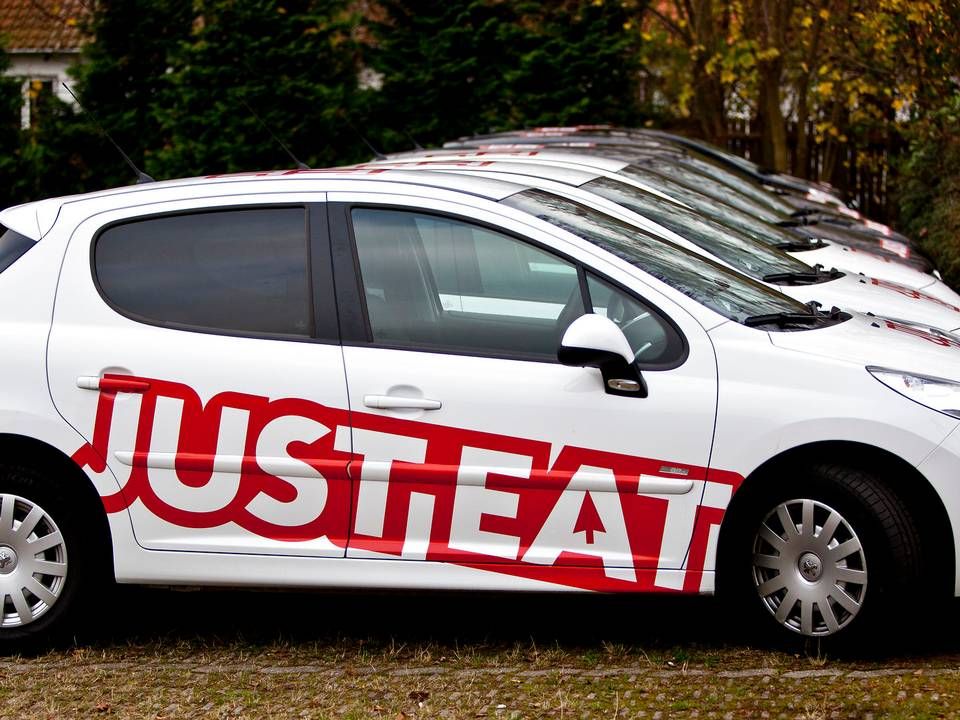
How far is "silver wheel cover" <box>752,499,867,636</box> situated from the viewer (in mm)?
4648

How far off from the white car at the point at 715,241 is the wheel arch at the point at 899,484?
168 cm

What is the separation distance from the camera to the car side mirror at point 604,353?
15.1ft

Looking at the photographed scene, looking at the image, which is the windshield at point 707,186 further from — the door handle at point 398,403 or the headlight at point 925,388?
the door handle at point 398,403

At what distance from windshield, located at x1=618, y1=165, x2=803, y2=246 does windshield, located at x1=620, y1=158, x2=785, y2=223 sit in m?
0.22

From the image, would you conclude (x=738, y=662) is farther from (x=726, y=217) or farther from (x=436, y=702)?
(x=726, y=217)

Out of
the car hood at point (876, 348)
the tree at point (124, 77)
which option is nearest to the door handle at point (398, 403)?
the car hood at point (876, 348)

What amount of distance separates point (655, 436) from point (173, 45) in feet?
46.5

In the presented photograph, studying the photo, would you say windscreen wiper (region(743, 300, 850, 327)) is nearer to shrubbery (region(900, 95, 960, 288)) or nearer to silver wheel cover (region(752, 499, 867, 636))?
silver wheel cover (region(752, 499, 867, 636))

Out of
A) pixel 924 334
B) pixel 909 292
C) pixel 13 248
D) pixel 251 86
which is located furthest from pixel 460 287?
pixel 251 86

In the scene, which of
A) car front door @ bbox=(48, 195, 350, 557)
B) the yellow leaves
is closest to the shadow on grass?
car front door @ bbox=(48, 195, 350, 557)

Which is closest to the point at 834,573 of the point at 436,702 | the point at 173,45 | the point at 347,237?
the point at 436,702

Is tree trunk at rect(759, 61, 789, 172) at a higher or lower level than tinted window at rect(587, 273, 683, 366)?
higher

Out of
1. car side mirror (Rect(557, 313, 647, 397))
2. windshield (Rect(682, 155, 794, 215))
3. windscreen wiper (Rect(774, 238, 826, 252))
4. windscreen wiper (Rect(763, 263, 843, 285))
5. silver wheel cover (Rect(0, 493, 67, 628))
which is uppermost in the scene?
windshield (Rect(682, 155, 794, 215))

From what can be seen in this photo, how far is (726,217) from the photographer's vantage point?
27.2 feet
